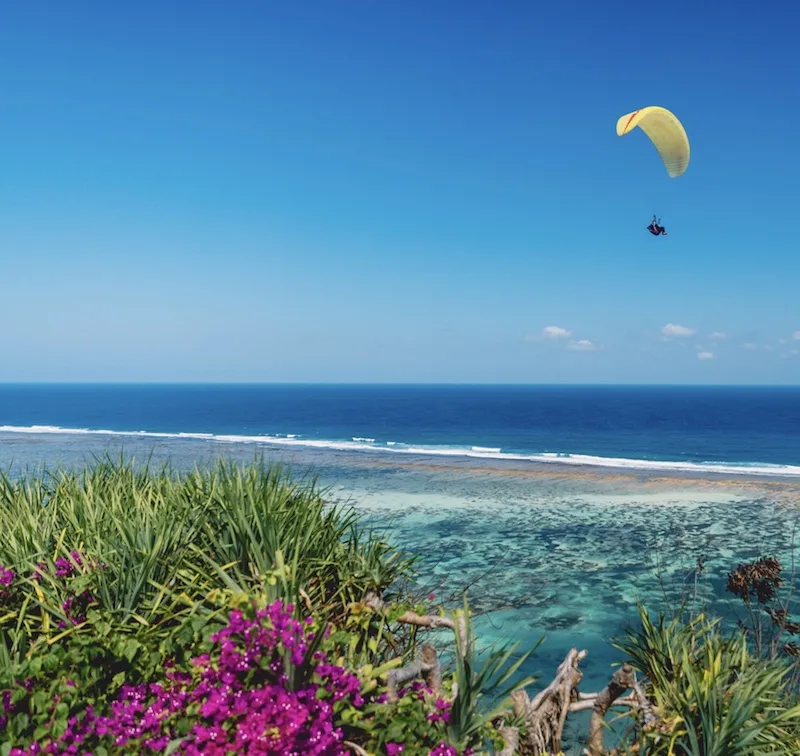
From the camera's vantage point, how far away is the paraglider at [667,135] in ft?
28.1

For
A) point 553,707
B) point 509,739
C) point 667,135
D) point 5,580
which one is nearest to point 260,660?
point 509,739

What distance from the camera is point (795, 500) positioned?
24.3 meters

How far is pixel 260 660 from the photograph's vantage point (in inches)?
141

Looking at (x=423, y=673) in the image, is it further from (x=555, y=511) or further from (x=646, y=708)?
(x=555, y=511)

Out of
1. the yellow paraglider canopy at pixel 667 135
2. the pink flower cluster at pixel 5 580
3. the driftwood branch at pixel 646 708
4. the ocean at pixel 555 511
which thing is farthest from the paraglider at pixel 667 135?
the pink flower cluster at pixel 5 580

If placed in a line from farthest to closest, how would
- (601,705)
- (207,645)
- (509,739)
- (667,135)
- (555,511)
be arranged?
(555,511) → (667,135) → (601,705) → (509,739) → (207,645)

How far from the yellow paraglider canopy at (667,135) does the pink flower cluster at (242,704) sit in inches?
298

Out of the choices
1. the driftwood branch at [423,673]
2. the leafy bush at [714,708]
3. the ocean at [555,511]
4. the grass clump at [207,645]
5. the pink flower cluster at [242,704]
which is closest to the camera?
the pink flower cluster at [242,704]

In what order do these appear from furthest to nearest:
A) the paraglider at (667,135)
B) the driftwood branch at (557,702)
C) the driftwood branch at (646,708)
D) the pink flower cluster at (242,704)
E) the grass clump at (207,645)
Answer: the paraglider at (667,135) < the driftwood branch at (646,708) < the driftwood branch at (557,702) < the grass clump at (207,645) < the pink flower cluster at (242,704)

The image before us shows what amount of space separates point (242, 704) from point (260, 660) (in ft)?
0.77

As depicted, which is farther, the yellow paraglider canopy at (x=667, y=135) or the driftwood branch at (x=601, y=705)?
the yellow paraglider canopy at (x=667, y=135)

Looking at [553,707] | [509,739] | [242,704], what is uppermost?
[242,704]

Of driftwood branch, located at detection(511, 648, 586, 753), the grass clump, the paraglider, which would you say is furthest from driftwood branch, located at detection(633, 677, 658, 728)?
the paraglider

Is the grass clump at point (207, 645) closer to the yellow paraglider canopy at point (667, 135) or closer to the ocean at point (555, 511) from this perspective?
the ocean at point (555, 511)
